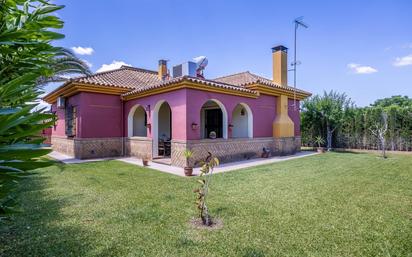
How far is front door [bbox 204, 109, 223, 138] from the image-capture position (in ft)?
59.2

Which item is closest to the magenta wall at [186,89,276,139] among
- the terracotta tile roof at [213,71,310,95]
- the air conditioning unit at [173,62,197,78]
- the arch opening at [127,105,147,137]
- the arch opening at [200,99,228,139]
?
A: the terracotta tile roof at [213,71,310,95]

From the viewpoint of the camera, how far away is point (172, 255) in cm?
382

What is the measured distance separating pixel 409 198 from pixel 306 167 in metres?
5.11

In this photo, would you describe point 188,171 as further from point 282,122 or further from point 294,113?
point 294,113

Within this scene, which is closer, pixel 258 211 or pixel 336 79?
pixel 258 211

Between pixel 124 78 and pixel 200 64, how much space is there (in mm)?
6152

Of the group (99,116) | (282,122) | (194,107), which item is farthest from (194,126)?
(282,122)

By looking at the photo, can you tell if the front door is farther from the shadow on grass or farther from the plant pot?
the shadow on grass

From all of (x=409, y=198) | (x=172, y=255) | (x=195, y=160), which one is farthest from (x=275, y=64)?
(x=172, y=255)

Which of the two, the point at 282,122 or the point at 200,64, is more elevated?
the point at 200,64

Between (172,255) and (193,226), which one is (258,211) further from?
(172,255)

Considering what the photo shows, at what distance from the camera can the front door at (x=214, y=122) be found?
18031 millimetres

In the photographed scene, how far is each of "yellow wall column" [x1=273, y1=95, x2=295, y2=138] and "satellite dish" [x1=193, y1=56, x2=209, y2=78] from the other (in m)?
5.90

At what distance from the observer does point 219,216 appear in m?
5.49
